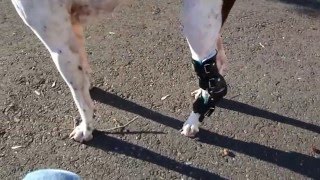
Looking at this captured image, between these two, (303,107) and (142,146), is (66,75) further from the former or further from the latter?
(303,107)

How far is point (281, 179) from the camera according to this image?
3.45 meters

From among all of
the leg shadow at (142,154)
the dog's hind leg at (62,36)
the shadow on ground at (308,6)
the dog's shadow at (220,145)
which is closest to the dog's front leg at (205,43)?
the dog's shadow at (220,145)

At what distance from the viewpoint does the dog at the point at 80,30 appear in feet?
10.1

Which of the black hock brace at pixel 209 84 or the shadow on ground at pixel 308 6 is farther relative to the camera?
the shadow on ground at pixel 308 6

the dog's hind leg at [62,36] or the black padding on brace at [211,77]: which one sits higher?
the dog's hind leg at [62,36]

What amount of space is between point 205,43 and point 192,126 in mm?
657

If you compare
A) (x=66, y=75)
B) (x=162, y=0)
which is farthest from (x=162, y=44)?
(x=66, y=75)

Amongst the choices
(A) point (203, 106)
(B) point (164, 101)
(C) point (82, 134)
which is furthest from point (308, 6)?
(C) point (82, 134)

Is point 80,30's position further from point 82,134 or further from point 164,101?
point 164,101

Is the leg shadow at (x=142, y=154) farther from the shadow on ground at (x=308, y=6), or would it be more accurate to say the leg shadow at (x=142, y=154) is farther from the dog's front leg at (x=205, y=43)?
the shadow on ground at (x=308, y=6)

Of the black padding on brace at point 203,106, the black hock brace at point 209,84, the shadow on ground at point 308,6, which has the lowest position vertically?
the shadow on ground at point 308,6

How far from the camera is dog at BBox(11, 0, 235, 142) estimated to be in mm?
3074

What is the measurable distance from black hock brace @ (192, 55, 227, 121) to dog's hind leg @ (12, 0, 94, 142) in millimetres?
674

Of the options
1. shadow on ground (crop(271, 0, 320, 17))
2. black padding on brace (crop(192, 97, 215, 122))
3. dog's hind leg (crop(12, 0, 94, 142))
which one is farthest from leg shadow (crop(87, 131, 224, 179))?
shadow on ground (crop(271, 0, 320, 17))
